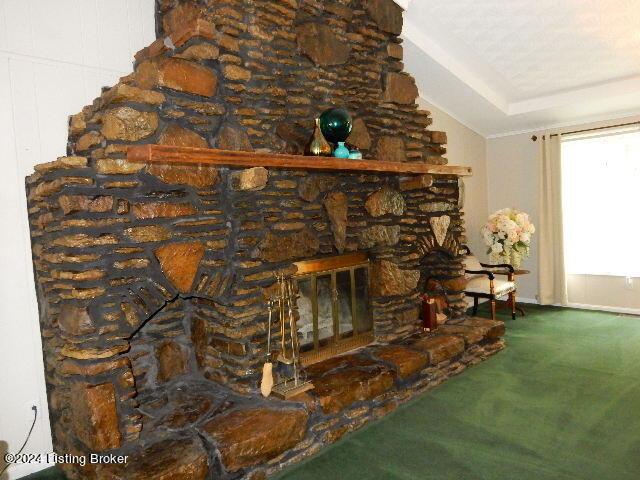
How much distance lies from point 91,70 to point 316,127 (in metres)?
1.34

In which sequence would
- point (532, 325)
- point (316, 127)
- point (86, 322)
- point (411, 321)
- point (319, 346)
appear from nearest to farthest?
point (86, 322)
point (316, 127)
point (319, 346)
point (411, 321)
point (532, 325)

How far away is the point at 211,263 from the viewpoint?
2436 millimetres

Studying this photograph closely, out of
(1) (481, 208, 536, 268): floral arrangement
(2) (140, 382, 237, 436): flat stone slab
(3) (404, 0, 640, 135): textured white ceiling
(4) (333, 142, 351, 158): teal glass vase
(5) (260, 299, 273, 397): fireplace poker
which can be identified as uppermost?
(3) (404, 0, 640, 135): textured white ceiling

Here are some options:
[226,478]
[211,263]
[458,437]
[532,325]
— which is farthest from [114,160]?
[532,325]

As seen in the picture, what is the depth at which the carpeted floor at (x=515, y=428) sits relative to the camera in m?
2.28

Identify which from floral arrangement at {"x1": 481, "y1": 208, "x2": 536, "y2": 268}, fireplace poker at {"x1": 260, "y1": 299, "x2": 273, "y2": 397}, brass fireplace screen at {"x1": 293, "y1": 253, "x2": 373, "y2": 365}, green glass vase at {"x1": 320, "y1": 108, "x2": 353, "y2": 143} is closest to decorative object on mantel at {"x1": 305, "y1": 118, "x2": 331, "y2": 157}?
green glass vase at {"x1": 320, "y1": 108, "x2": 353, "y2": 143}

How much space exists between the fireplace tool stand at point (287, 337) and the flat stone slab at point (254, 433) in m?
0.15

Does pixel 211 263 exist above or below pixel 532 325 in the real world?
above

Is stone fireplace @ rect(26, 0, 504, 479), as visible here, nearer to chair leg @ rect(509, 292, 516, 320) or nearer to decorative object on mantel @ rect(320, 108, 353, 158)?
decorative object on mantel @ rect(320, 108, 353, 158)

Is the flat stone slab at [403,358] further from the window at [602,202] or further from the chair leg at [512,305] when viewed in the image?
the window at [602,202]

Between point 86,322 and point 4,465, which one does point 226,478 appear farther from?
point 4,465

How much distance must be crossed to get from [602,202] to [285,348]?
14.5 feet

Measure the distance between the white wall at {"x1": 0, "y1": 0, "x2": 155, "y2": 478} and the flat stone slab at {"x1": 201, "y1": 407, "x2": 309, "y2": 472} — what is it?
3.36ft

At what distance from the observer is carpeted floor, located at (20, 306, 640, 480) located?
7.49 ft
